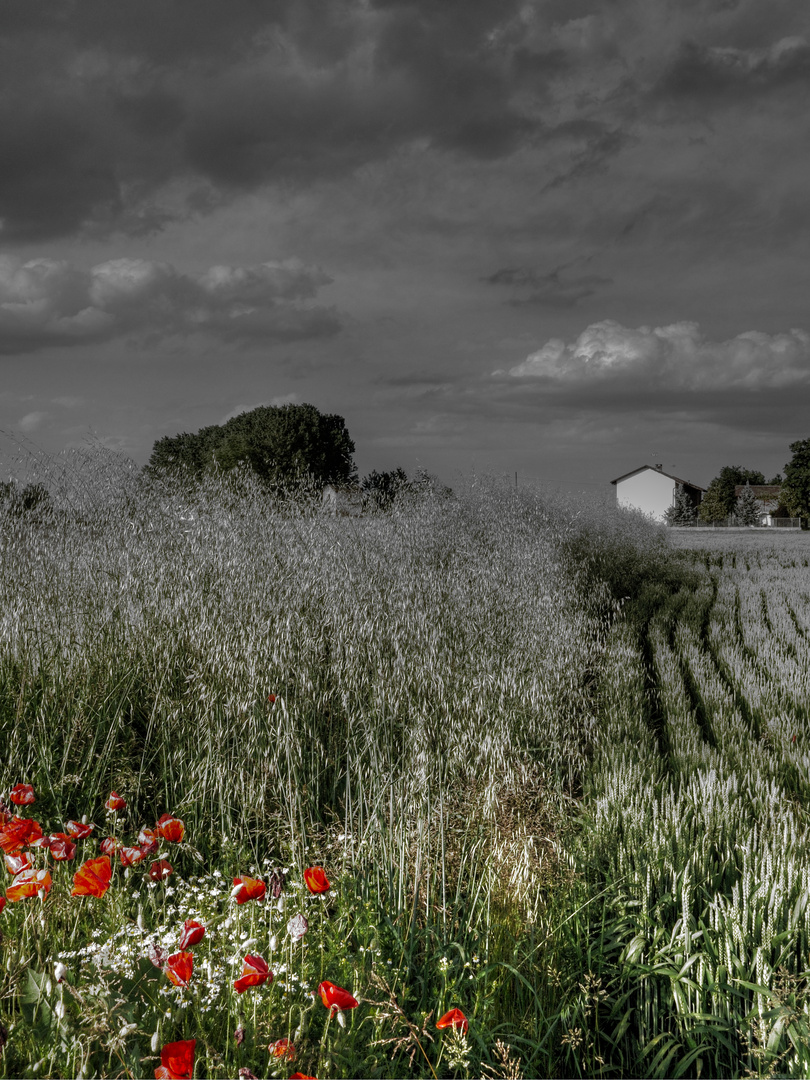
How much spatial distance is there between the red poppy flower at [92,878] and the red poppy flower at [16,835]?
193 mm

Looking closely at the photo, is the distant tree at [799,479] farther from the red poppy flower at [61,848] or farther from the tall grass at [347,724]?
the red poppy flower at [61,848]

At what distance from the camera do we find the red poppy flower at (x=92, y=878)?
136 centimetres

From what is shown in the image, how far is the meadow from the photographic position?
1.45 meters

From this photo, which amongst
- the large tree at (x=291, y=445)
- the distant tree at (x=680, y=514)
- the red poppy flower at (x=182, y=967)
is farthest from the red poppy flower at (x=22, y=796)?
the distant tree at (x=680, y=514)

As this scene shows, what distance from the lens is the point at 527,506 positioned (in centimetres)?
1214

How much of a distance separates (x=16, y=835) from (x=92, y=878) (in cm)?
26

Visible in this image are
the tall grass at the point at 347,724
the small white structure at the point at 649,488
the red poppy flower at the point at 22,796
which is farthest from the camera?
the small white structure at the point at 649,488

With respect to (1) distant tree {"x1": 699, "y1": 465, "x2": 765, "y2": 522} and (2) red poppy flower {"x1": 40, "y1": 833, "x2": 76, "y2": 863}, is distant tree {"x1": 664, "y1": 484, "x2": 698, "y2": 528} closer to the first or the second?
(1) distant tree {"x1": 699, "y1": 465, "x2": 765, "y2": 522}

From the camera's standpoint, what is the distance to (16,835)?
1502 mm

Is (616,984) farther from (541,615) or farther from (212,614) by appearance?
(541,615)

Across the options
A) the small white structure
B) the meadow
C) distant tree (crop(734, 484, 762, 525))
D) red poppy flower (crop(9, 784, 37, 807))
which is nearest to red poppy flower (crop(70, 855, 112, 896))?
the meadow

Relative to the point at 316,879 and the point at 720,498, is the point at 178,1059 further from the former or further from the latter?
the point at 720,498

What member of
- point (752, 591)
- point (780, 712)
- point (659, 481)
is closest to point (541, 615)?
point (780, 712)

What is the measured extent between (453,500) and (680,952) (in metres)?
8.88
